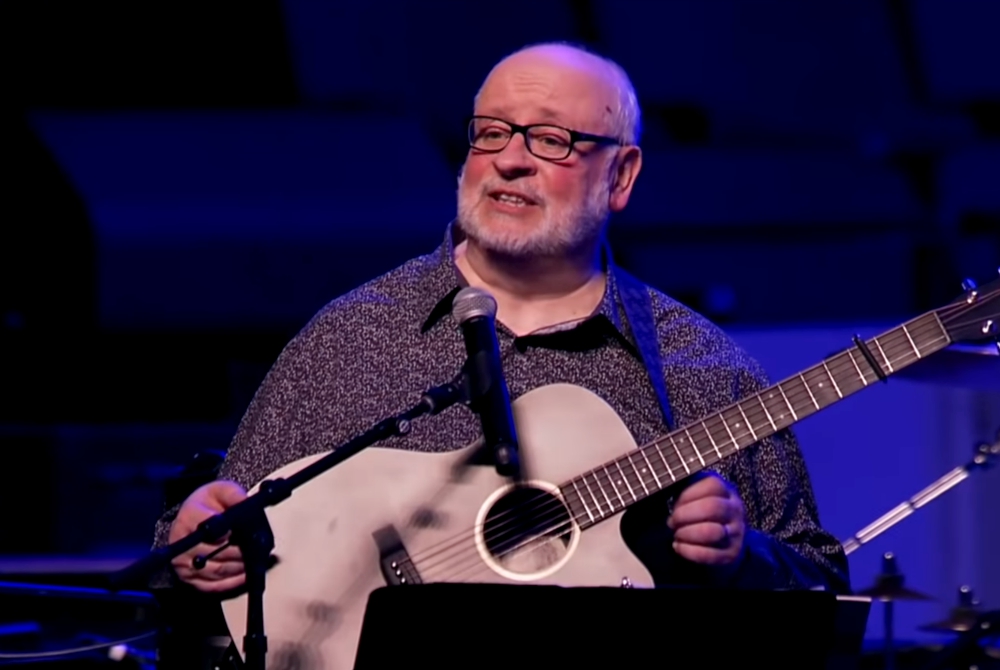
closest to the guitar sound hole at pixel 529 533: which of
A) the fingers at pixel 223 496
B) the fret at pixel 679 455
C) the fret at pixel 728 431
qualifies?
the fret at pixel 679 455

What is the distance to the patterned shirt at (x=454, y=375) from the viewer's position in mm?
3471

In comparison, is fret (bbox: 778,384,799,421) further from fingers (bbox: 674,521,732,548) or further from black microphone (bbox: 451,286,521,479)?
black microphone (bbox: 451,286,521,479)

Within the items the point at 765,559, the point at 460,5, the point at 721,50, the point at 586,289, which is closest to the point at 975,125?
the point at 721,50

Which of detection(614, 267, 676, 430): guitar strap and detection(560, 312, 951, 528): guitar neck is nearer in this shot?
detection(560, 312, 951, 528): guitar neck

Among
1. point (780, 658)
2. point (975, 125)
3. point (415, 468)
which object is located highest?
point (975, 125)

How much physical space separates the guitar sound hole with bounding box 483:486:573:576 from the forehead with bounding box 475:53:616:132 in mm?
897

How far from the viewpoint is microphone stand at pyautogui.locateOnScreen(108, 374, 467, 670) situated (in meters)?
2.77

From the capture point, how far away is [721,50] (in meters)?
6.68

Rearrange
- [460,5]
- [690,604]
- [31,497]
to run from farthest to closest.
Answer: [460,5]
[31,497]
[690,604]

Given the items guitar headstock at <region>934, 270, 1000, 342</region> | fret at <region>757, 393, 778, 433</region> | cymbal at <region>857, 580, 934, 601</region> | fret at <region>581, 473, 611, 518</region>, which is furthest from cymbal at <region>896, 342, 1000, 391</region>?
fret at <region>581, 473, 611, 518</region>

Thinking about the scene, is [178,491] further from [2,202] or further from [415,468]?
[2,202]

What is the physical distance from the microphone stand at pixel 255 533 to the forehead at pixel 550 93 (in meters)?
0.98

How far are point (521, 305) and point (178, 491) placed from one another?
0.82 meters

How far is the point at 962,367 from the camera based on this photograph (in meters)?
3.67
